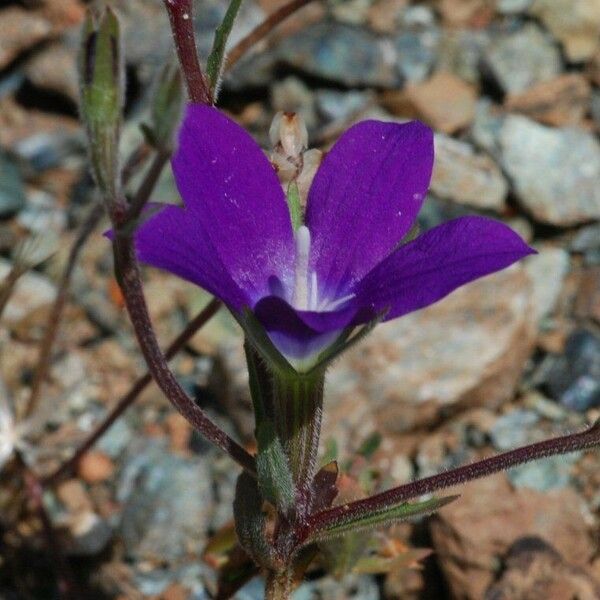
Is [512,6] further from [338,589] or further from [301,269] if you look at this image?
[301,269]

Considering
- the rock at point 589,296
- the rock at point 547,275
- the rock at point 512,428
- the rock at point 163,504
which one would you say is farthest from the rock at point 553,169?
the rock at point 163,504

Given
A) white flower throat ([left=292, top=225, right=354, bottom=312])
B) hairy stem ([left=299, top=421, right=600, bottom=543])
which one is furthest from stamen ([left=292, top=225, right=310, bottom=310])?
hairy stem ([left=299, top=421, right=600, bottom=543])

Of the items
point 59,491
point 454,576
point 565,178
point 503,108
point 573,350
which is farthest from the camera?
point 503,108

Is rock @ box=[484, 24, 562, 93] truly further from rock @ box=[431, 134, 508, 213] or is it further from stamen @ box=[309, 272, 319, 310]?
stamen @ box=[309, 272, 319, 310]

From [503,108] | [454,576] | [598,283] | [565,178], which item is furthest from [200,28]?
[454,576]

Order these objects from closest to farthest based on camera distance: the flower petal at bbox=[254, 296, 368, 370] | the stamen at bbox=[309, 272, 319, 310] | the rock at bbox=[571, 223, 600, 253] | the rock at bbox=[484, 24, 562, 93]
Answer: the flower petal at bbox=[254, 296, 368, 370], the stamen at bbox=[309, 272, 319, 310], the rock at bbox=[571, 223, 600, 253], the rock at bbox=[484, 24, 562, 93]

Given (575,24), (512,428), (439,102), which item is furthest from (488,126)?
(512,428)

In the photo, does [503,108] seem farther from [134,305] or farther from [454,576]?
[134,305]
